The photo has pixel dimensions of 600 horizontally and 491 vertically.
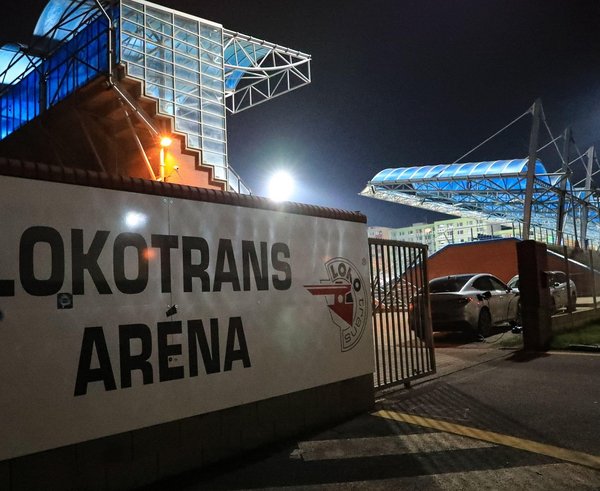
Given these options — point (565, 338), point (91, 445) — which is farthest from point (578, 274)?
point (91, 445)

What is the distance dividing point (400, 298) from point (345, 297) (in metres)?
1.46

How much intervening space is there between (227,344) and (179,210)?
129 cm

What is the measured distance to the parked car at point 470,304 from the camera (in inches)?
440

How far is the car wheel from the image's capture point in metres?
11.5

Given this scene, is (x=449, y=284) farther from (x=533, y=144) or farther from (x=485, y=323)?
(x=533, y=144)

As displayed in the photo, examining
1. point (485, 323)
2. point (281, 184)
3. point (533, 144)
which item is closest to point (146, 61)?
point (281, 184)

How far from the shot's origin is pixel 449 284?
476 inches

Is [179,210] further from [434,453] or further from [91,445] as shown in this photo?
[434,453]

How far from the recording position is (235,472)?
4219mm

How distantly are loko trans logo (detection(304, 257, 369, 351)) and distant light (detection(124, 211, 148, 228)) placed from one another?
2056 millimetres

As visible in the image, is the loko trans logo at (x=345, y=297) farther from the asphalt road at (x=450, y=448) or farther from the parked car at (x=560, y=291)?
the parked car at (x=560, y=291)

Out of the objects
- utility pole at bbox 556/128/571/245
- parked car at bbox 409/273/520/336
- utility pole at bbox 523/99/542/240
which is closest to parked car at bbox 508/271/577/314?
parked car at bbox 409/273/520/336

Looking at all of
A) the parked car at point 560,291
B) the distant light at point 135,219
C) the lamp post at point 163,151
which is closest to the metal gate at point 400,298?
the distant light at point 135,219

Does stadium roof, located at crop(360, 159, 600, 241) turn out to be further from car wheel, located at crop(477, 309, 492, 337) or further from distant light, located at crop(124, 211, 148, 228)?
distant light, located at crop(124, 211, 148, 228)
